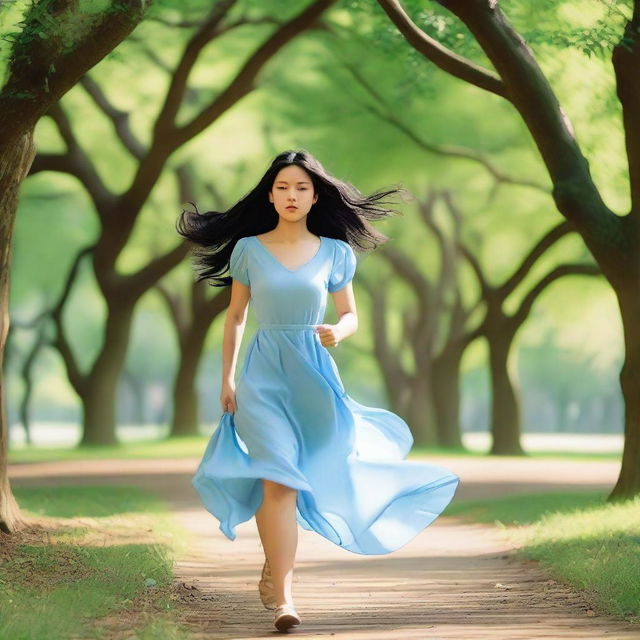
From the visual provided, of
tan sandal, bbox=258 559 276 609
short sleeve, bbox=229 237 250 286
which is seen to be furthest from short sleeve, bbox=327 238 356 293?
tan sandal, bbox=258 559 276 609

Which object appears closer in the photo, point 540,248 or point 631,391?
point 631,391

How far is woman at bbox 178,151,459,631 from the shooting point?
6.72m

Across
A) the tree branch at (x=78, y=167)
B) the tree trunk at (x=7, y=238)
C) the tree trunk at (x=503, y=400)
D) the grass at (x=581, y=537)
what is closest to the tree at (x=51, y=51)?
the tree trunk at (x=7, y=238)

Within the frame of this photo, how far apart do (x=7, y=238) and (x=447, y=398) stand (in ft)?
64.2

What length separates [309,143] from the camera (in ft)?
81.7

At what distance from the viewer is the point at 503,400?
84.0 feet

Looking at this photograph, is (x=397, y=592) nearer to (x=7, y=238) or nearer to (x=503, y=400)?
(x=7, y=238)

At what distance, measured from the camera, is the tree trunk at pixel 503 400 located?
1001 inches

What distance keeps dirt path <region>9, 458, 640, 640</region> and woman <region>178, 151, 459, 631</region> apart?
14.8 inches

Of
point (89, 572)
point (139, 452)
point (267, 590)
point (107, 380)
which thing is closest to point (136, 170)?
point (107, 380)

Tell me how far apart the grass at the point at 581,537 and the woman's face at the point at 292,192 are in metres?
2.68

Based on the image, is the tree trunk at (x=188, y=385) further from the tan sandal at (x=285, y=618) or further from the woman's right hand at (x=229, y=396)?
the tan sandal at (x=285, y=618)

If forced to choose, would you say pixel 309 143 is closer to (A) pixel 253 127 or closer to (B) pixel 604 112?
(A) pixel 253 127

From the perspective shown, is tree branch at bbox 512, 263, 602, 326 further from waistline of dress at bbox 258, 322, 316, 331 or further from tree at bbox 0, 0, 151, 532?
waistline of dress at bbox 258, 322, 316, 331
